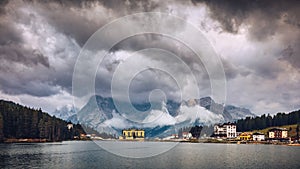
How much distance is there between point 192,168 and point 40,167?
40956mm

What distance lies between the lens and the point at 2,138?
648 ft

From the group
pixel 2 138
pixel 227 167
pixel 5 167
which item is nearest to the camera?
pixel 5 167

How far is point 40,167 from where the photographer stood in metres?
78.4

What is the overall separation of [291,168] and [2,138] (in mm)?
181989

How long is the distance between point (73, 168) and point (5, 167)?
689 inches

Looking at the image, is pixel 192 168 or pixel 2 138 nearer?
pixel 192 168

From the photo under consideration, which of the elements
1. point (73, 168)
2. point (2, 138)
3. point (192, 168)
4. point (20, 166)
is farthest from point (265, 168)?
point (2, 138)

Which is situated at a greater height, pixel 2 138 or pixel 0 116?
pixel 0 116

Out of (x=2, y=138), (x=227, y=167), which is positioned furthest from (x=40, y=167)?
(x=2, y=138)

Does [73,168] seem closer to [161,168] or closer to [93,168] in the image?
[93,168]

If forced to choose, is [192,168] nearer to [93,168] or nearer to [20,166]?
[93,168]

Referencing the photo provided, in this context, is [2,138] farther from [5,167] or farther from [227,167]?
[227,167]

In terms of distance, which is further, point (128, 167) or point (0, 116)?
point (0, 116)

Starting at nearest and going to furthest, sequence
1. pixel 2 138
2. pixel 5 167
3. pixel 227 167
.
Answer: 1. pixel 5 167
2. pixel 227 167
3. pixel 2 138
